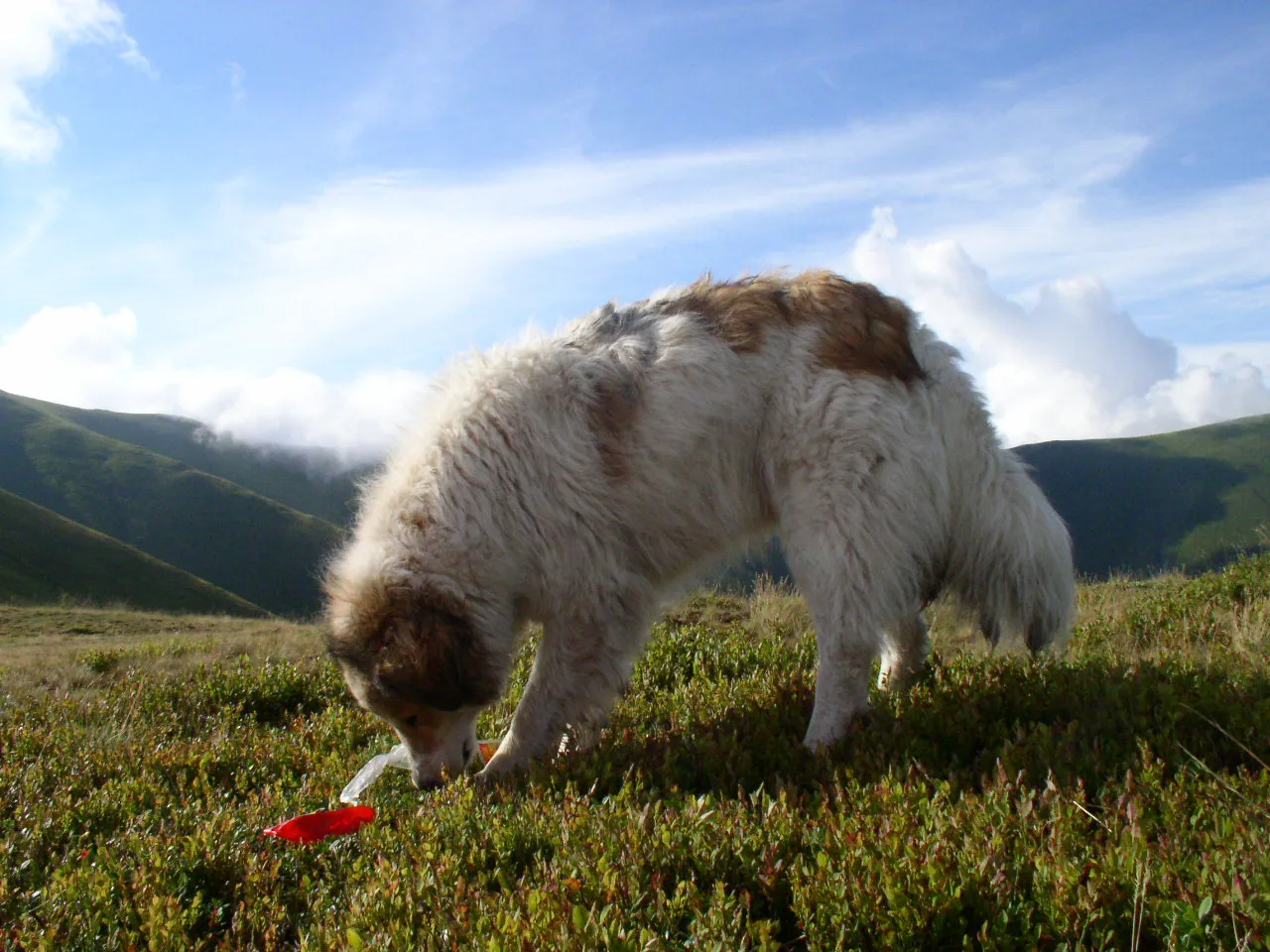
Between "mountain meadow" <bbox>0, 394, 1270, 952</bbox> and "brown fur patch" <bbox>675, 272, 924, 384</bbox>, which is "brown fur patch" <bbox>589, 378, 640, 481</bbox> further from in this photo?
"mountain meadow" <bbox>0, 394, 1270, 952</bbox>

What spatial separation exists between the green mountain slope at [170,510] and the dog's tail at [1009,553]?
93.2 metres

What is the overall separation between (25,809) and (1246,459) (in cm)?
12029

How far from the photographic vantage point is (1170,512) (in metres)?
88.6

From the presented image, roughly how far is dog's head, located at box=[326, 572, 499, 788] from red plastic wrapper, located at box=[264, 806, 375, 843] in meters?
0.67

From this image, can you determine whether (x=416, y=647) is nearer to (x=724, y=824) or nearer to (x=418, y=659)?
(x=418, y=659)

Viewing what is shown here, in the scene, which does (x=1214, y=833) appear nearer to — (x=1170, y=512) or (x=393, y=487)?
(x=393, y=487)

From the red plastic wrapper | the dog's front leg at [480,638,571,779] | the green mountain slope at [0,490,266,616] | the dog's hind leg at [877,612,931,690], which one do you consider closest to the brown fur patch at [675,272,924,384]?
the dog's hind leg at [877,612,931,690]

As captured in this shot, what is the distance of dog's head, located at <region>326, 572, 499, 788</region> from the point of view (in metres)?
4.50

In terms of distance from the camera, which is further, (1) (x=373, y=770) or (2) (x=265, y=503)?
(2) (x=265, y=503)

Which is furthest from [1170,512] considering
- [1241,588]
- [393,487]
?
[393,487]

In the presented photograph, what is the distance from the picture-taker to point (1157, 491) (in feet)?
309

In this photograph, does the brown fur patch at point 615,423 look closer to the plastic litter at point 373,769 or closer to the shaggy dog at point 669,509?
the shaggy dog at point 669,509

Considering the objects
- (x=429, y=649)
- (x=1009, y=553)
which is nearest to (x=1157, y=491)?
(x=1009, y=553)

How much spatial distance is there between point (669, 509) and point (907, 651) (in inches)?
68.8
